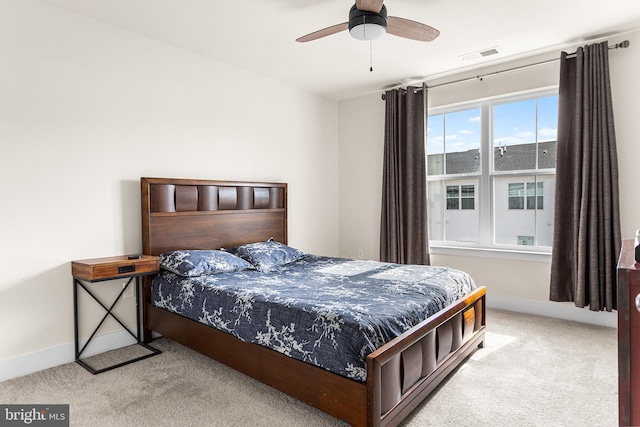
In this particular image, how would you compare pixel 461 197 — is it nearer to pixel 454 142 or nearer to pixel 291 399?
pixel 454 142

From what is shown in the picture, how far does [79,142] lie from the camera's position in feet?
9.58

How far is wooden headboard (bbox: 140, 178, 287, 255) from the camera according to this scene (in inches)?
128

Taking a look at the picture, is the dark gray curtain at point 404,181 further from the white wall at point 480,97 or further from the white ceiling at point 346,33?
the white ceiling at point 346,33

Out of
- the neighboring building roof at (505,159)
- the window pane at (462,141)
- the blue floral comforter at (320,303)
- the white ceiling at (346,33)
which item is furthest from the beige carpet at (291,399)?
the white ceiling at (346,33)

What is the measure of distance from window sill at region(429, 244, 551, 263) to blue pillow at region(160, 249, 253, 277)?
239cm

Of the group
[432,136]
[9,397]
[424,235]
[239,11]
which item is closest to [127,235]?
[9,397]

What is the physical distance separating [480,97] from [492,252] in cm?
170

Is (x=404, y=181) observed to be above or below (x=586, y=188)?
above

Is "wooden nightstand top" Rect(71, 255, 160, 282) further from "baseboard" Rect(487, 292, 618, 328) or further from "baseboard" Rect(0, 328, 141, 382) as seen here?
"baseboard" Rect(487, 292, 618, 328)

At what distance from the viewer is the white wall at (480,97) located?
3.36m

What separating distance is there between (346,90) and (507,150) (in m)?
2.07

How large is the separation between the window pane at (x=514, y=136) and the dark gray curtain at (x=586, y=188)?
398 millimetres

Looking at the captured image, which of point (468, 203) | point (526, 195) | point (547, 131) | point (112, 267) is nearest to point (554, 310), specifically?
point (526, 195)

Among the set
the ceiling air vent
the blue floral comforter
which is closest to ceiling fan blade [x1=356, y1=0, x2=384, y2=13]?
the blue floral comforter
